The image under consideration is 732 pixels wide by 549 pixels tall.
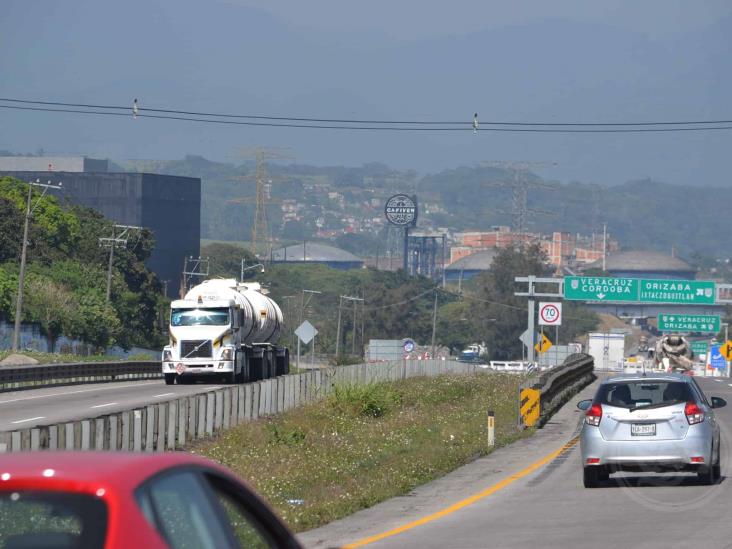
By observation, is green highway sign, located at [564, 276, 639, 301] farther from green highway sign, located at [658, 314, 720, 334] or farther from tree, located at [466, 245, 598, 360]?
tree, located at [466, 245, 598, 360]

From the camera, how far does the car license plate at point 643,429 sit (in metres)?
18.5

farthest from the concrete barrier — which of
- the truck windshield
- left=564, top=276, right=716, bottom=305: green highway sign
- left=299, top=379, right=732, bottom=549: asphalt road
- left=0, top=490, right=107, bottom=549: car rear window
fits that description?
left=564, top=276, right=716, bottom=305: green highway sign

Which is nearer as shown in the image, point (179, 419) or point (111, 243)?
point (179, 419)

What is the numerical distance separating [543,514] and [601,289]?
6822 cm

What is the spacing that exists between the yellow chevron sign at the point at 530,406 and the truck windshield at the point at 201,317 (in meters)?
16.0

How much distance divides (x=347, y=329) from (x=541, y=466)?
134835 mm

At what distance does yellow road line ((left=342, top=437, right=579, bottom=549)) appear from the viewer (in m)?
14.3

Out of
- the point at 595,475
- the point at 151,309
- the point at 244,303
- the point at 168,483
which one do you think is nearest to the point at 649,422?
the point at 595,475

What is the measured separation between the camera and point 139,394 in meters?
41.4

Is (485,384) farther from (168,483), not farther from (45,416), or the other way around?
(168,483)

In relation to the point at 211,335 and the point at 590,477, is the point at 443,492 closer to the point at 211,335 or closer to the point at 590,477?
the point at 590,477

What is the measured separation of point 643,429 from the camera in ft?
60.7

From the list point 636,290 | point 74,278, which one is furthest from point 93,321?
point 636,290

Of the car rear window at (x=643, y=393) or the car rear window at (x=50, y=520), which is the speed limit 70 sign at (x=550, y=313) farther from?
the car rear window at (x=50, y=520)
